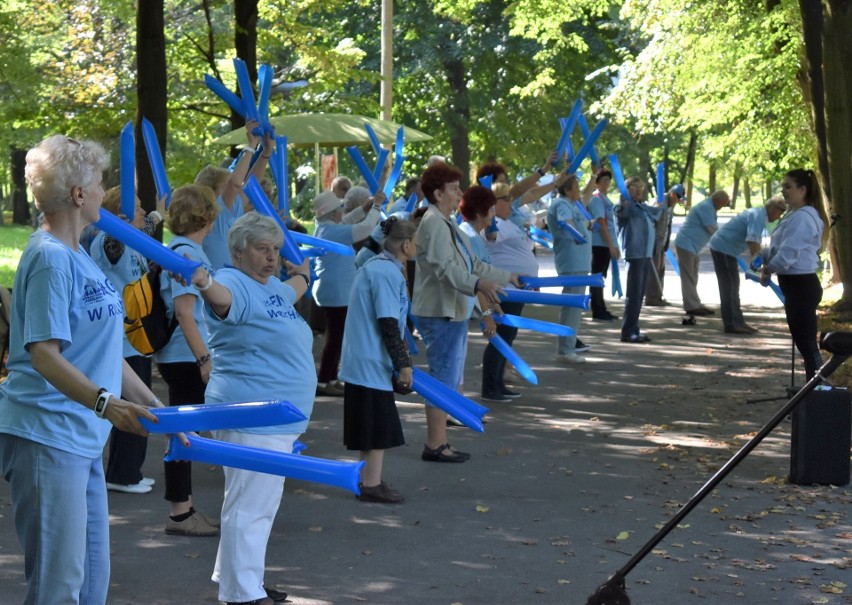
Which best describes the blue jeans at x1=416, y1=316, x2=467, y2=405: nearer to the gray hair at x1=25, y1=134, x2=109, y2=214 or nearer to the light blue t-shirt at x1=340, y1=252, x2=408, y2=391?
the light blue t-shirt at x1=340, y1=252, x2=408, y2=391

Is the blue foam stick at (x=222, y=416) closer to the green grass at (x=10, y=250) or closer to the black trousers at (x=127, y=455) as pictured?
the black trousers at (x=127, y=455)

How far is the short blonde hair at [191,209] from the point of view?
664 centimetres

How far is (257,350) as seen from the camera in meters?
5.67

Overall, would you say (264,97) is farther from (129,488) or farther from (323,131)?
(323,131)

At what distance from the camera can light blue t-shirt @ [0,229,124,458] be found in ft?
12.9

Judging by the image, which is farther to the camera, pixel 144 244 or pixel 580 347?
pixel 580 347

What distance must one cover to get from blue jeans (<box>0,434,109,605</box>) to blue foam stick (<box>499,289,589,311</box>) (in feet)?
18.5

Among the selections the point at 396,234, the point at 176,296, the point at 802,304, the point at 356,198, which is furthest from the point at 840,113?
the point at 176,296

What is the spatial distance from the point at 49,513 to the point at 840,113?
12.4 meters

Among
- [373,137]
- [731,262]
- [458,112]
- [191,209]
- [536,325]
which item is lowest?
[536,325]

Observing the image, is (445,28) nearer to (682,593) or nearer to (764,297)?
(764,297)

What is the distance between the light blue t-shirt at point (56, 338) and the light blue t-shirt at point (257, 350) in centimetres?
148

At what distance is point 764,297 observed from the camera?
2427cm

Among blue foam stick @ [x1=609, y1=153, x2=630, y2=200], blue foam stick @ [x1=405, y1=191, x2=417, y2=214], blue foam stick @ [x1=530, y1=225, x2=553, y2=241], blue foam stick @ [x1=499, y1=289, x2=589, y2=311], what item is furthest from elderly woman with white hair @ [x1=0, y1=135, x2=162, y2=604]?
blue foam stick @ [x1=609, y1=153, x2=630, y2=200]
